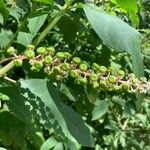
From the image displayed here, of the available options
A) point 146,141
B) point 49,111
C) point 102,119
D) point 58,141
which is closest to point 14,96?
point 49,111

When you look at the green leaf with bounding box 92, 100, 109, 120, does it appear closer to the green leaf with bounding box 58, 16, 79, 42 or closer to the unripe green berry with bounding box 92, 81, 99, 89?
the green leaf with bounding box 58, 16, 79, 42

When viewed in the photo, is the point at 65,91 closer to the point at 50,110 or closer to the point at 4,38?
the point at 4,38

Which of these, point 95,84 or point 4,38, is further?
point 4,38

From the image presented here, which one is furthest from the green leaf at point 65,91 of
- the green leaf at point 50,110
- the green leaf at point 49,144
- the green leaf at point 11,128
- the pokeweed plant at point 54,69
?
the green leaf at point 50,110

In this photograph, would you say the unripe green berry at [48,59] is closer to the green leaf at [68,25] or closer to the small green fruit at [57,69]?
the small green fruit at [57,69]

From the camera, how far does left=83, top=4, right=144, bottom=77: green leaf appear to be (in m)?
1.27

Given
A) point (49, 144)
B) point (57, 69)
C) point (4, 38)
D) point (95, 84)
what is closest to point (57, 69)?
point (57, 69)

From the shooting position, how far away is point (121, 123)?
11.9 feet

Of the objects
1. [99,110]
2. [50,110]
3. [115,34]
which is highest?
[115,34]

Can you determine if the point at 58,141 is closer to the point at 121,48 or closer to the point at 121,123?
the point at 121,48

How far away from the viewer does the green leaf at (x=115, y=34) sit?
4.17 ft

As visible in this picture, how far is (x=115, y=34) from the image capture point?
1292mm

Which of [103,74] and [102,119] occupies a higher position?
[103,74]

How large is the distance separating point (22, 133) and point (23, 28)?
0.48 meters
